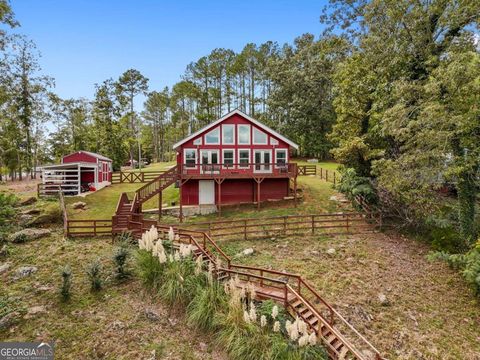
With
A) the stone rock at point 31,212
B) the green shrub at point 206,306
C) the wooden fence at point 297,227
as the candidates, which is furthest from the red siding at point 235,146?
the green shrub at point 206,306

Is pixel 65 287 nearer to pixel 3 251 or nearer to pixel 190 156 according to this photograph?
pixel 3 251

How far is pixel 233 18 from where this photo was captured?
21.1 m

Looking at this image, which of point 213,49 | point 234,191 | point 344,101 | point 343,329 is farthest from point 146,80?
point 343,329

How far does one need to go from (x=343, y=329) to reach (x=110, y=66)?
39.7 meters

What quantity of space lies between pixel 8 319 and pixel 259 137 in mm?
16783

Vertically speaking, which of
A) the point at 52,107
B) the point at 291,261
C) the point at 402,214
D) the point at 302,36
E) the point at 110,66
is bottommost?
the point at 291,261

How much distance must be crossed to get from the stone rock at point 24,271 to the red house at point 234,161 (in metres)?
10.4

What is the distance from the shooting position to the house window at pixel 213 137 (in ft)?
65.4

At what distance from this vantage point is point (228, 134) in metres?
20.1

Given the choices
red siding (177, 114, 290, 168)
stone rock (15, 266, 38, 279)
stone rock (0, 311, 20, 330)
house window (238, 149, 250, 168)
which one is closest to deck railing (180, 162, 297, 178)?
house window (238, 149, 250, 168)

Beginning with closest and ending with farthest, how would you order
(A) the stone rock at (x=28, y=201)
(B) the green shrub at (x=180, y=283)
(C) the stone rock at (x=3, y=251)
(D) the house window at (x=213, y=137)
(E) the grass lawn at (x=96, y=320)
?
(E) the grass lawn at (x=96, y=320) → (B) the green shrub at (x=180, y=283) → (C) the stone rock at (x=3, y=251) → (A) the stone rock at (x=28, y=201) → (D) the house window at (x=213, y=137)

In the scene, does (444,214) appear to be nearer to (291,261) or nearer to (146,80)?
(291,261)
